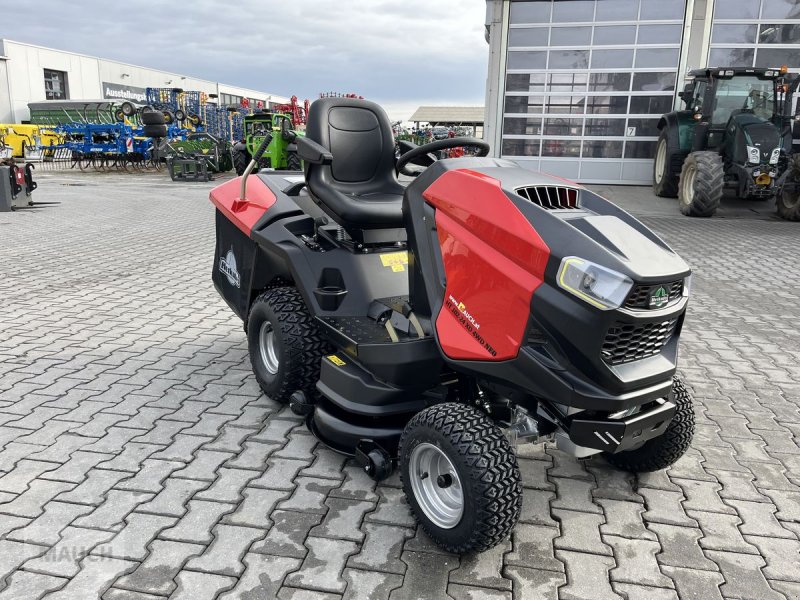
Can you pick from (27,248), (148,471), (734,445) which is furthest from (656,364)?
(27,248)

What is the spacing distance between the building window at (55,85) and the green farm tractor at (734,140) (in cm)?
3718

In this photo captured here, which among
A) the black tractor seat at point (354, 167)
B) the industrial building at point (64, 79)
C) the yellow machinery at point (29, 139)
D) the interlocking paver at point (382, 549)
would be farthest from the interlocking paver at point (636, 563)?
the industrial building at point (64, 79)

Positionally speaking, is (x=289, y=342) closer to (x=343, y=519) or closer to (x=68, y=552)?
(x=343, y=519)

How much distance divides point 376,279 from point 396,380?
74 cm

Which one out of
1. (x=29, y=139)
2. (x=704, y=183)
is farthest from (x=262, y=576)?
(x=29, y=139)

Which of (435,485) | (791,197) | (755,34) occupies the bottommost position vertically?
(435,485)

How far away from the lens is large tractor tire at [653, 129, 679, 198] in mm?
12180

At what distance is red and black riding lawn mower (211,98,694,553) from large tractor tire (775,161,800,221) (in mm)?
9764

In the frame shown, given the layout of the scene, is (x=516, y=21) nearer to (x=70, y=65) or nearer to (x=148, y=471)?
(x=148, y=471)

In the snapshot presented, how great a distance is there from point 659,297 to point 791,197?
34.6 feet

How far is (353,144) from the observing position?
3326 mm

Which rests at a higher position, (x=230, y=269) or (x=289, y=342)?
(x=230, y=269)

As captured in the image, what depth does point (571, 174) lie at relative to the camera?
14539 mm

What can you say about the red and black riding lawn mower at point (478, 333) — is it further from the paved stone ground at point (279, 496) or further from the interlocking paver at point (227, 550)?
the interlocking paver at point (227, 550)
